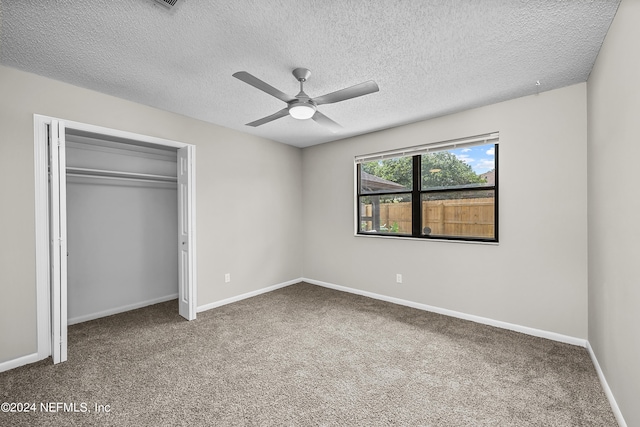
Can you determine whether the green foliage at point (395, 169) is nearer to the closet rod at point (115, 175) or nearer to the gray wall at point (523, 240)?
the gray wall at point (523, 240)

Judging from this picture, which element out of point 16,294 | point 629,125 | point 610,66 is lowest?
point 16,294

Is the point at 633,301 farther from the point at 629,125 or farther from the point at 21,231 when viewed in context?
the point at 21,231

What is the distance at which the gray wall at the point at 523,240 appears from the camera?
261 centimetres

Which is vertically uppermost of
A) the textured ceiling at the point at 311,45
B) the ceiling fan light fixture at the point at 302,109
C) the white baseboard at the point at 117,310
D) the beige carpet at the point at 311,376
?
the textured ceiling at the point at 311,45

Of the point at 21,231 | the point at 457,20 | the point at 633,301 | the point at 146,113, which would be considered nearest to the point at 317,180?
the point at 146,113

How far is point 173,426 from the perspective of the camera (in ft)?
5.47

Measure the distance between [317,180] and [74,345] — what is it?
3.65 metres

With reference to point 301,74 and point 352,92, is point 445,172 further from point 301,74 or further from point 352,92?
point 301,74

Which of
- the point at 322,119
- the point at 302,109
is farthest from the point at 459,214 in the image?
the point at 302,109

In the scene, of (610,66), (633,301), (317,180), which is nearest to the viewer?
(633,301)

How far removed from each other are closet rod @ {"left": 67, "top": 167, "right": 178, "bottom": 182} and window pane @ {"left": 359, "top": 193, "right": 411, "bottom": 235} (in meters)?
2.82

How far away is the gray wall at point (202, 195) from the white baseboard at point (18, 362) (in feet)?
0.11

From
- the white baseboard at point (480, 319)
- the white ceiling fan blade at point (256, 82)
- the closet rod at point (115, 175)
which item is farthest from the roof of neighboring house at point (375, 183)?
the closet rod at point (115, 175)

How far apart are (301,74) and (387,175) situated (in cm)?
217
